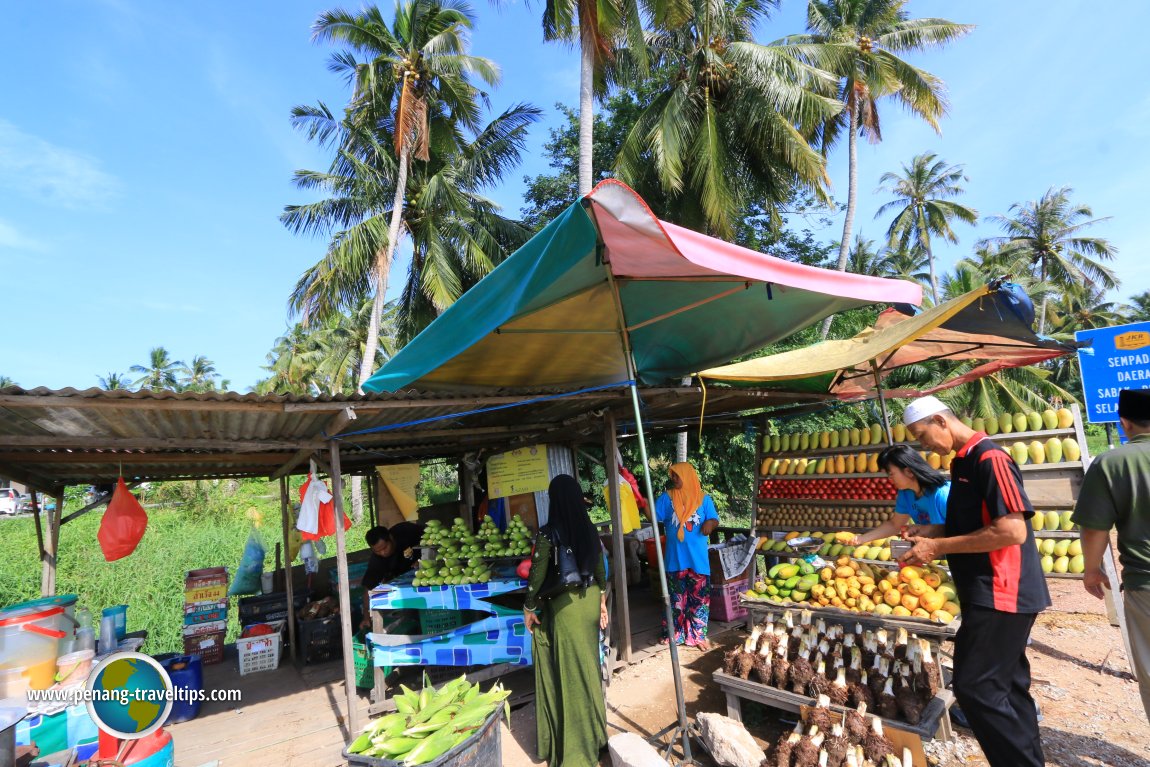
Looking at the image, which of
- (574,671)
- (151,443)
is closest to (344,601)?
(151,443)

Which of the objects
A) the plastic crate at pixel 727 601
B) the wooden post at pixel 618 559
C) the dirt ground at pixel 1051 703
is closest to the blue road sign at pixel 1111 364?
the dirt ground at pixel 1051 703

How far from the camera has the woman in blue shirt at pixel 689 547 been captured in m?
5.61

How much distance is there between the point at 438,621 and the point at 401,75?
1379 centimetres

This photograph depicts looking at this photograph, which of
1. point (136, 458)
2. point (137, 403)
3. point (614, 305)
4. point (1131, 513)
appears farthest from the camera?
point (136, 458)

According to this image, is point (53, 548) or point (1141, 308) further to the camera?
point (1141, 308)

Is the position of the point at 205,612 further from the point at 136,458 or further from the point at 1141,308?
the point at 1141,308

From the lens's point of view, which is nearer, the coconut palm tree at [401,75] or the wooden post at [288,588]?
the wooden post at [288,588]

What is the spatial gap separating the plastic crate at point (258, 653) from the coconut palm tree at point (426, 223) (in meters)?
8.90

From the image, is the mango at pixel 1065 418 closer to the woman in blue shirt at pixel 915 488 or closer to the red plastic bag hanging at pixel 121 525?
the woman in blue shirt at pixel 915 488

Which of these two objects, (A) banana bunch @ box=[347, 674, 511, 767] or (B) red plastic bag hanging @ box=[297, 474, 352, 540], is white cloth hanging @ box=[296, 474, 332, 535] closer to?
(B) red plastic bag hanging @ box=[297, 474, 352, 540]

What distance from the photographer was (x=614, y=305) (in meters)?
3.84

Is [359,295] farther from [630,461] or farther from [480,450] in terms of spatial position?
[480,450]

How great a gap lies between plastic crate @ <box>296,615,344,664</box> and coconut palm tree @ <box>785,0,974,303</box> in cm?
1505

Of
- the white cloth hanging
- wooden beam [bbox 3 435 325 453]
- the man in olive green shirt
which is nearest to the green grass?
the white cloth hanging
